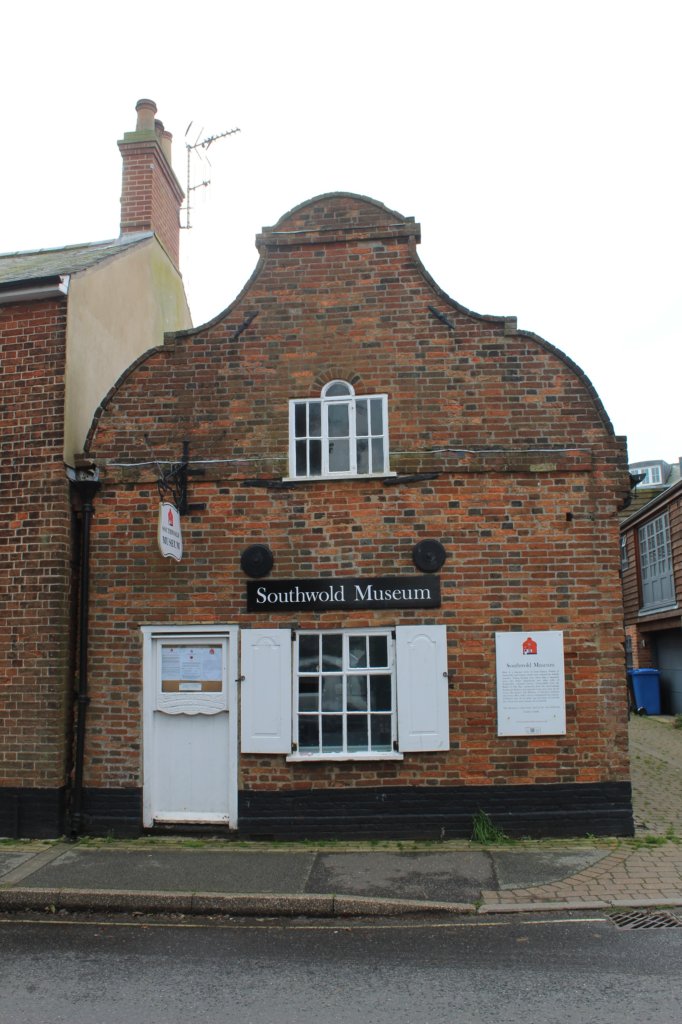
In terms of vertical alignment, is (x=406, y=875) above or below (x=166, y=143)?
below

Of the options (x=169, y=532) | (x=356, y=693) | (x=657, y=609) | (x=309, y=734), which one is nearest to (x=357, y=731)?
(x=356, y=693)

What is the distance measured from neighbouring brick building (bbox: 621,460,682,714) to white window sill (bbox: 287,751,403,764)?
1224 cm

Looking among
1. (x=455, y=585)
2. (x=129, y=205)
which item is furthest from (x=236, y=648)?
(x=129, y=205)

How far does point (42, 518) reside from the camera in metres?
9.20

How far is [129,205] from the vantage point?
1344 centimetres

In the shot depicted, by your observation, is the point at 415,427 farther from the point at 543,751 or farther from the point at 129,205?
the point at 129,205

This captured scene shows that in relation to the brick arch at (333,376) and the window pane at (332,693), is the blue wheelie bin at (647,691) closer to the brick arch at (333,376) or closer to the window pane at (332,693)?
the window pane at (332,693)

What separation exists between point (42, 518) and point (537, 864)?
244 inches

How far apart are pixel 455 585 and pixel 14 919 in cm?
511

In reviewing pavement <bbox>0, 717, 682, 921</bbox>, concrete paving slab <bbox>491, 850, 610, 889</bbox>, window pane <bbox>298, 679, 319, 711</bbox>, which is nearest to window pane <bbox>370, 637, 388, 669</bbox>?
window pane <bbox>298, 679, 319, 711</bbox>

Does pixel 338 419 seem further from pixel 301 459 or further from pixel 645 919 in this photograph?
pixel 645 919

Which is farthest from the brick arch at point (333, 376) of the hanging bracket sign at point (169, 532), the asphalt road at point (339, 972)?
the asphalt road at point (339, 972)

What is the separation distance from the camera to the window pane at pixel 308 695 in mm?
8906

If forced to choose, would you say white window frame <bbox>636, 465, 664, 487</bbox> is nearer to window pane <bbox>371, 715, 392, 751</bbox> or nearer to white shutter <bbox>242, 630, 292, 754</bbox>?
window pane <bbox>371, 715, 392, 751</bbox>
